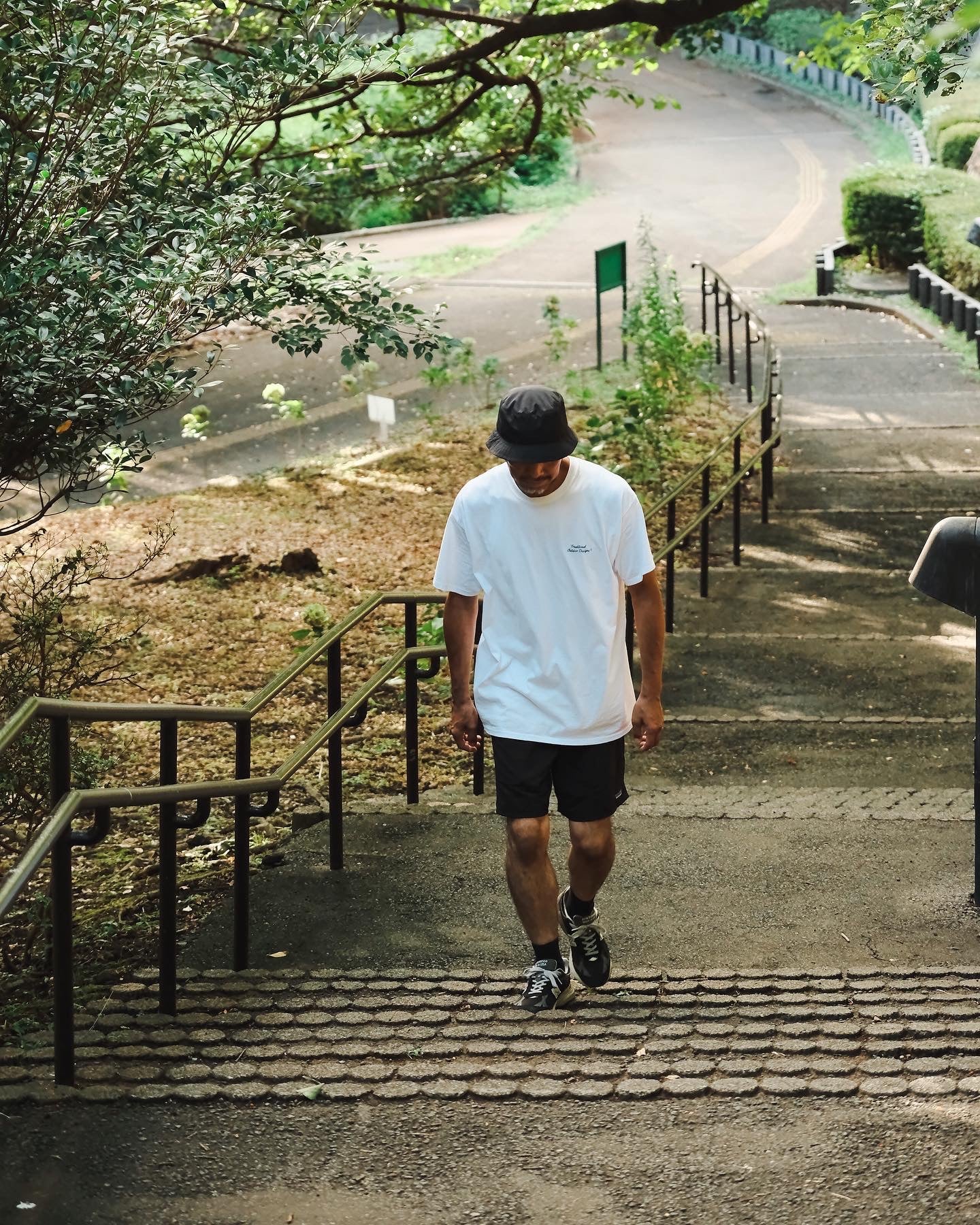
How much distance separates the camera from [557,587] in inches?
161

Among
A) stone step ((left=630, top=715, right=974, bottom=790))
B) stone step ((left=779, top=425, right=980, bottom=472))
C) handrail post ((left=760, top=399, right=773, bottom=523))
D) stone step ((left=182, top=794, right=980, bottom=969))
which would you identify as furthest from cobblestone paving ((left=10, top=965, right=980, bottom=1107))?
stone step ((left=779, top=425, right=980, bottom=472))

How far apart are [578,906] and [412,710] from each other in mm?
1841

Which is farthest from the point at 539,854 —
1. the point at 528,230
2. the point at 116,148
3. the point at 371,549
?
the point at 528,230

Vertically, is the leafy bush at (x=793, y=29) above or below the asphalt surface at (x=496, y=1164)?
above

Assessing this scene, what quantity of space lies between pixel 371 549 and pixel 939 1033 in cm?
844

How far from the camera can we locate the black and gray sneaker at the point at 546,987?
165 inches

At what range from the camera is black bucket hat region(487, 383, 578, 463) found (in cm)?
397

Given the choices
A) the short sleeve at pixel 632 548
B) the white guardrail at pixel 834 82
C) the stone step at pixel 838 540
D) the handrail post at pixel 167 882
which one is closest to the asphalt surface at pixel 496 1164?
the handrail post at pixel 167 882

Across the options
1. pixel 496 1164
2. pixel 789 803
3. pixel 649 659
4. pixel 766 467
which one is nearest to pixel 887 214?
pixel 766 467

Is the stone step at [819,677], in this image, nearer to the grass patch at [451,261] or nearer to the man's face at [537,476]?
the man's face at [537,476]

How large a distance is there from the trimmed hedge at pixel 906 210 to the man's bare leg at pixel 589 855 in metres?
18.1

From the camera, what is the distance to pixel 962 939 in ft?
15.7

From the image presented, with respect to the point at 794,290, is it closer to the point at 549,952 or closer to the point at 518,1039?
the point at 549,952

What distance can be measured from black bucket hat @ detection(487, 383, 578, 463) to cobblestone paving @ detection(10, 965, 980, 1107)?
4.81 ft
